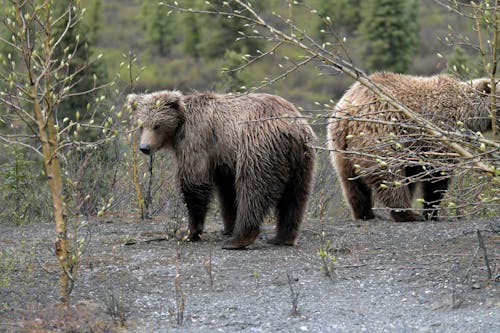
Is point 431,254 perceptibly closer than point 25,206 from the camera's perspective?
Yes

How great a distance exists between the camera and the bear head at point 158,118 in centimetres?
955

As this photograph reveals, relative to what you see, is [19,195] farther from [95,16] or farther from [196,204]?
[95,16]

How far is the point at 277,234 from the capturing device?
949cm

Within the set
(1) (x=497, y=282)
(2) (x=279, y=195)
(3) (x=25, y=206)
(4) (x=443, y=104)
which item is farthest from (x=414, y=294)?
(3) (x=25, y=206)

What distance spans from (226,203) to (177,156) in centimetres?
81

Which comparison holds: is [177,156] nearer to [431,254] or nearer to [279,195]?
[279,195]

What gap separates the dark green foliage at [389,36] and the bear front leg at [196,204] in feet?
97.1

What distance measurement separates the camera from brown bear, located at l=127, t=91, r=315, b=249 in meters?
9.12

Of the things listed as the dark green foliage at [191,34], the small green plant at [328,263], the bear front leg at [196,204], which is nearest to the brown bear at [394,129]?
the bear front leg at [196,204]

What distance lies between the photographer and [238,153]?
9289 millimetres

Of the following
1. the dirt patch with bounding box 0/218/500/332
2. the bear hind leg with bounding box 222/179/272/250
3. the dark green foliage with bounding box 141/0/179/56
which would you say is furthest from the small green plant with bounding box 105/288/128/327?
the dark green foliage with bounding box 141/0/179/56

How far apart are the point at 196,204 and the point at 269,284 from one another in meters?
1.81

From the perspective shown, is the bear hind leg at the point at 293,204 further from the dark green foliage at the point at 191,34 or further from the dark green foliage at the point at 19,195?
the dark green foliage at the point at 191,34

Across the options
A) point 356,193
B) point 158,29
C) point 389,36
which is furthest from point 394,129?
point 158,29
